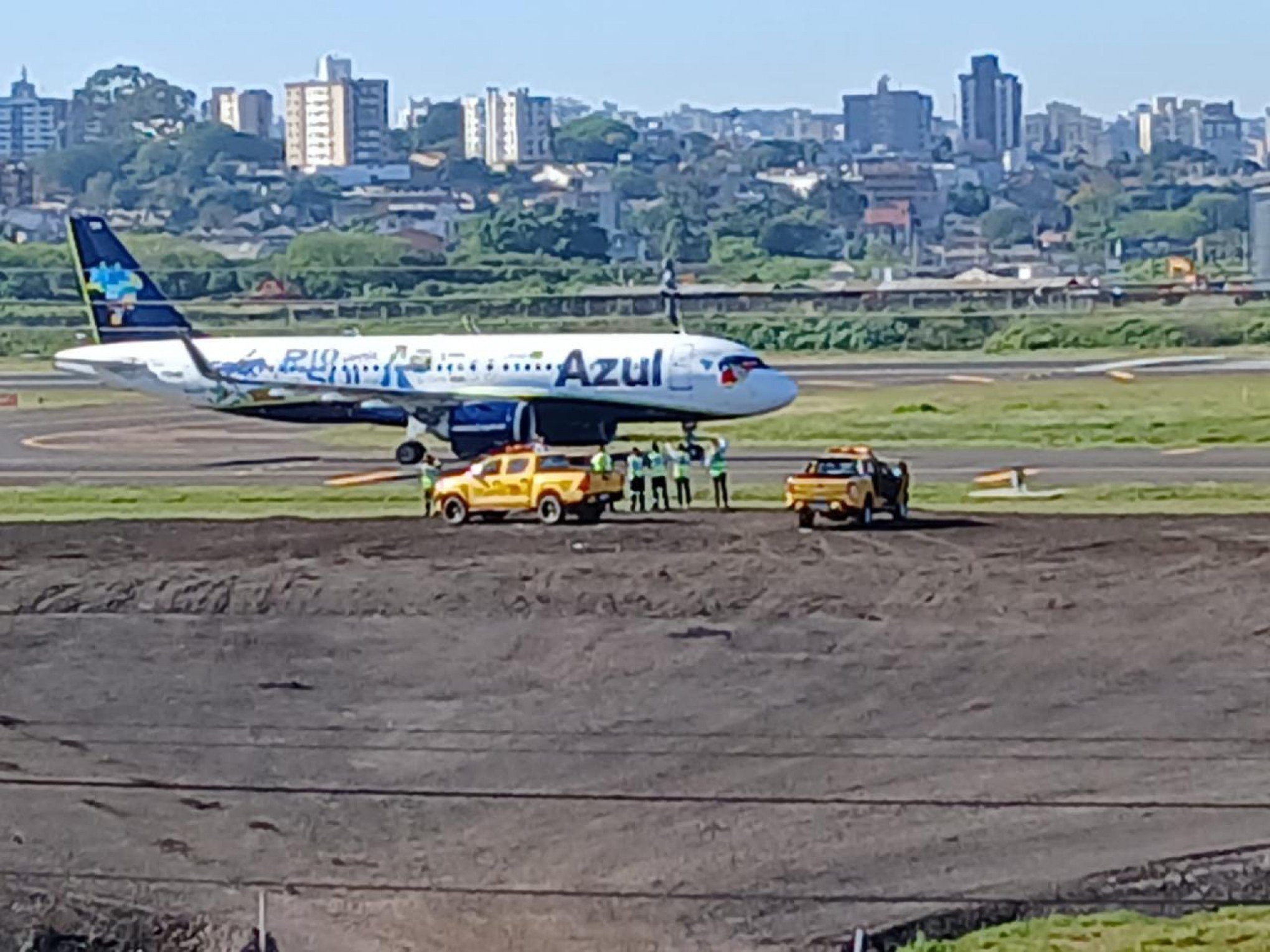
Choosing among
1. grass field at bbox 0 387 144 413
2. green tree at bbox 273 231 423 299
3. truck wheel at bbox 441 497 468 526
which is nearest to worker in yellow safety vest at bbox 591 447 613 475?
truck wheel at bbox 441 497 468 526

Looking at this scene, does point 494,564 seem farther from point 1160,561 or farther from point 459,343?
point 459,343

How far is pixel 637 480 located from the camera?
168 feet

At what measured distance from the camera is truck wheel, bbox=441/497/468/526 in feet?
164

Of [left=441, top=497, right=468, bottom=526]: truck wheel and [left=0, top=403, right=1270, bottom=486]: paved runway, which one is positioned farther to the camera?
[left=0, top=403, right=1270, bottom=486]: paved runway

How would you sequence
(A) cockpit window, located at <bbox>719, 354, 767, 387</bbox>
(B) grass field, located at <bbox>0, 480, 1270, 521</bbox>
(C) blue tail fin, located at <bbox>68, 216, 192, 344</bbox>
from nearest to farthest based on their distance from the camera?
1. (B) grass field, located at <bbox>0, 480, 1270, 521</bbox>
2. (A) cockpit window, located at <bbox>719, 354, 767, 387</bbox>
3. (C) blue tail fin, located at <bbox>68, 216, 192, 344</bbox>

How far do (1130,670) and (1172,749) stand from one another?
165 inches

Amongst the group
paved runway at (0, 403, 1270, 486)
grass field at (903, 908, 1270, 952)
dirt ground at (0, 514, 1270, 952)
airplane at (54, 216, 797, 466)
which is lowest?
grass field at (903, 908, 1270, 952)

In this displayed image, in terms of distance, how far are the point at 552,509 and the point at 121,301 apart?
29089mm

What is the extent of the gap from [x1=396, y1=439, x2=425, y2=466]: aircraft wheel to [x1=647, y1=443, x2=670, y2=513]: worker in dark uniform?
1415cm

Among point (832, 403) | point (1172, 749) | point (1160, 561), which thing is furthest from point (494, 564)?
point (832, 403)

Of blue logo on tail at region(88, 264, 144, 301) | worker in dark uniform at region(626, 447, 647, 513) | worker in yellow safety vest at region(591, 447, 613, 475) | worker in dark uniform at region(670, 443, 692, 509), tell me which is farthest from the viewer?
blue logo on tail at region(88, 264, 144, 301)

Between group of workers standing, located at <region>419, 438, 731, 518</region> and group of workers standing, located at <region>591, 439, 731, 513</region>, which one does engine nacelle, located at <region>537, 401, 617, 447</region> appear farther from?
group of workers standing, located at <region>591, 439, 731, 513</region>

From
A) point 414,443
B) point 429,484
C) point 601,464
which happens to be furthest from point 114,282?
point 601,464

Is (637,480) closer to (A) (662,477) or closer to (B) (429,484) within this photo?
(A) (662,477)
